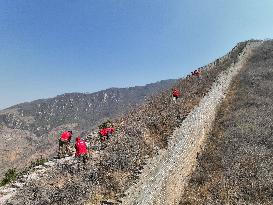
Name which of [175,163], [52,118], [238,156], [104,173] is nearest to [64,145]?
[104,173]

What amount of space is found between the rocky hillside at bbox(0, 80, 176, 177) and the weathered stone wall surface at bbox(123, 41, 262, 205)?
30488 mm

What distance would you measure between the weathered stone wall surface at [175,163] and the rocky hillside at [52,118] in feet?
100

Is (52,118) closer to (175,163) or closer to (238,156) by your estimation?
(238,156)

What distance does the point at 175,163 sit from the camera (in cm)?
2369

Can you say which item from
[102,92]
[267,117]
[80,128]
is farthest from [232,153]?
[102,92]

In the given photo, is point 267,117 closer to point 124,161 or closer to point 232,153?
point 232,153

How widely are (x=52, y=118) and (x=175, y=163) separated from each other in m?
95.5

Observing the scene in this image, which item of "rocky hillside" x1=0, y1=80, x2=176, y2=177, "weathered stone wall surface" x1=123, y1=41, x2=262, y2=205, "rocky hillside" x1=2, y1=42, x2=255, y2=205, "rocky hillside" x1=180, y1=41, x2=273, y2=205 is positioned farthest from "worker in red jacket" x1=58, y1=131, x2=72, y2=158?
"rocky hillside" x1=0, y1=80, x2=176, y2=177

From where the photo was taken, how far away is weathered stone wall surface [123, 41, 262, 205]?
19.9 m

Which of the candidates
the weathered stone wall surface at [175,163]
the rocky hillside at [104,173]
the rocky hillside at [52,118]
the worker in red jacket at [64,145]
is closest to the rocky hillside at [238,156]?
the weathered stone wall surface at [175,163]

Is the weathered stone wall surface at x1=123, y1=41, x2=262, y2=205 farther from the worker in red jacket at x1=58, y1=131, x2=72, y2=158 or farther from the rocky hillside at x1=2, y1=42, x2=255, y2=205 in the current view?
the worker in red jacket at x1=58, y1=131, x2=72, y2=158

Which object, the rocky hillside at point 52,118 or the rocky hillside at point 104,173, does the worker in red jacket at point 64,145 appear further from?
the rocky hillside at point 52,118

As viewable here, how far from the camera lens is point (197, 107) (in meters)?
33.2

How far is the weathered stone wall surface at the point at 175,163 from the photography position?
65.4ft
